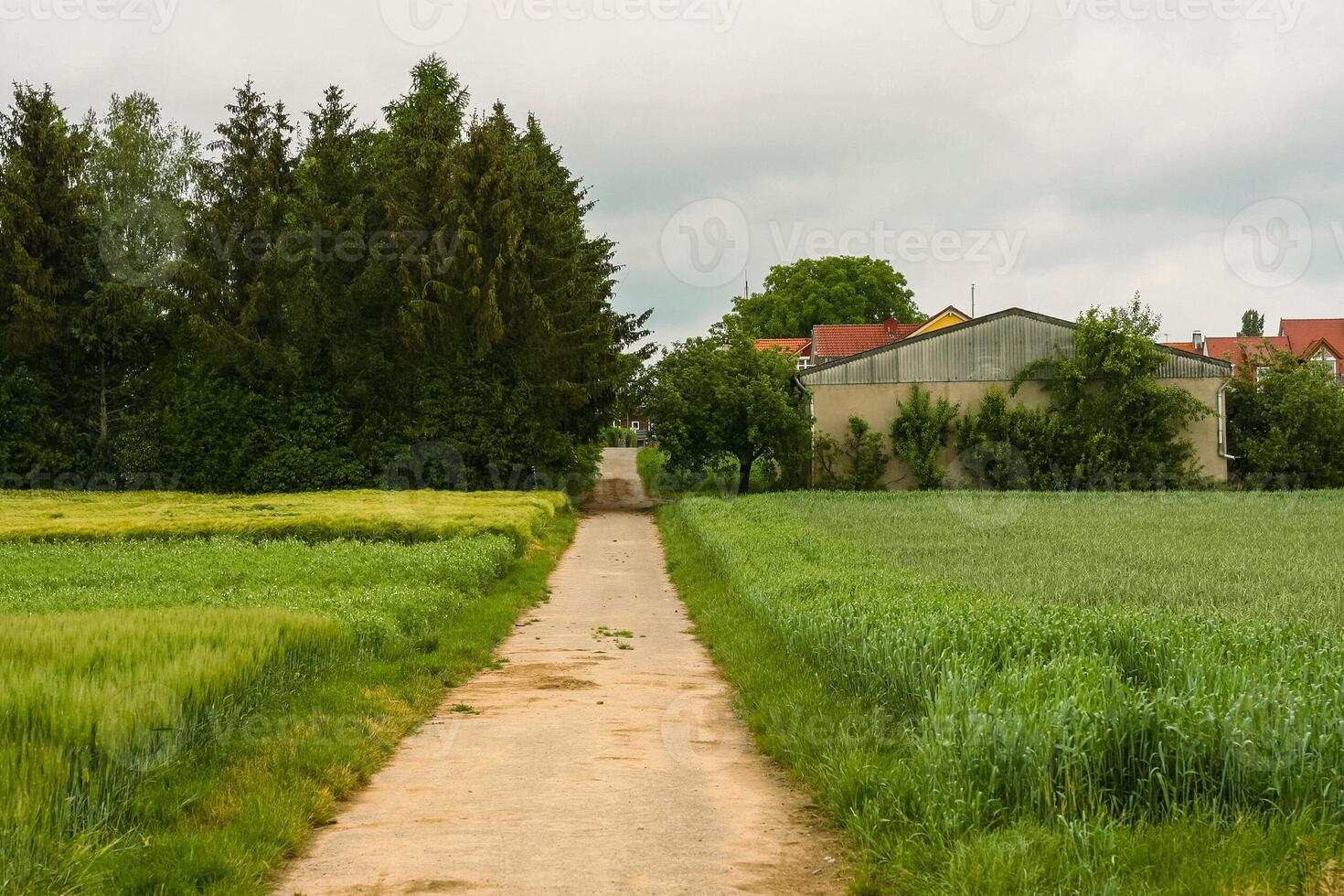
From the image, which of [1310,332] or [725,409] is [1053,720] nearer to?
[725,409]

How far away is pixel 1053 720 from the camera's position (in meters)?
5.75

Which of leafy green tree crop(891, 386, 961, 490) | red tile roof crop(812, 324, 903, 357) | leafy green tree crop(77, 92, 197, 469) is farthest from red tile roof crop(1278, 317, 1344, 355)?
leafy green tree crop(77, 92, 197, 469)

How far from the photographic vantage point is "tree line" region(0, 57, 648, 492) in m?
40.1

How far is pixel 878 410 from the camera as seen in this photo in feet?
142

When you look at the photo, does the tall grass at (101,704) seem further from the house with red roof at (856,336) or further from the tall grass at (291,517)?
the house with red roof at (856,336)

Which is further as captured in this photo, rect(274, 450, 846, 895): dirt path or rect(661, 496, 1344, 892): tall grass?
rect(274, 450, 846, 895): dirt path

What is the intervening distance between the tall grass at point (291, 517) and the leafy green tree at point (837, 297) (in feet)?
195

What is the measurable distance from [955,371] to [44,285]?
110 feet

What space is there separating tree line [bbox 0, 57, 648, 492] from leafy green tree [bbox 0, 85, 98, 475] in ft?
0.24

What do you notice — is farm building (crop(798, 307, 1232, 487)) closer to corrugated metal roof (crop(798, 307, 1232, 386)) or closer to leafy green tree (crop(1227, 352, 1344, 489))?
corrugated metal roof (crop(798, 307, 1232, 386))

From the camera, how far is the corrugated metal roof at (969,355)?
43.2 metres

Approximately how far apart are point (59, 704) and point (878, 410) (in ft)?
128

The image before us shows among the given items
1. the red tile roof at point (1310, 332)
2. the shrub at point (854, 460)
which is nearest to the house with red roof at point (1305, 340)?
the red tile roof at point (1310, 332)

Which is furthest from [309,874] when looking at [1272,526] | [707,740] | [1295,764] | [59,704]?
[1272,526]
